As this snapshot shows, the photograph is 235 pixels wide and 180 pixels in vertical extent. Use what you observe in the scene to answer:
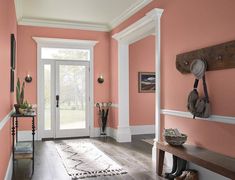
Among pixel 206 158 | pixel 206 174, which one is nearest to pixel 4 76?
pixel 206 158

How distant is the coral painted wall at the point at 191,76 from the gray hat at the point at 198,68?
94 mm

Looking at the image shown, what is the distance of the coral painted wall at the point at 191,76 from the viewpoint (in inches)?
110

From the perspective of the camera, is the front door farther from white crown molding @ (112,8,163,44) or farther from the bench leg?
the bench leg

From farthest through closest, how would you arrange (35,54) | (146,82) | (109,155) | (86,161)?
1. (146,82)
2. (35,54)
3. (109,155)
4. (86,161)

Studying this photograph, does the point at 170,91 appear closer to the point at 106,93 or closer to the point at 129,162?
the point at 129,162

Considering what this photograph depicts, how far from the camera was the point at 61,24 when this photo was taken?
21.2 ft

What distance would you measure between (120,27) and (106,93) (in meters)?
1.81

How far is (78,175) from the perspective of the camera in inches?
142

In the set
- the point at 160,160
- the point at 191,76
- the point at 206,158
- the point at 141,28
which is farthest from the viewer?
the point at 141,28

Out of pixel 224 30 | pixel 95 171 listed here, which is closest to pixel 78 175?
pixel 95 171

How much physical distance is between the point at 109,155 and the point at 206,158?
93.5 inches

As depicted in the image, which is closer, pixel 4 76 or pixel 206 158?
pixel 206 158

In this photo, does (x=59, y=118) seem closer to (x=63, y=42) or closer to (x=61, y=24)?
(x=63, y=42)

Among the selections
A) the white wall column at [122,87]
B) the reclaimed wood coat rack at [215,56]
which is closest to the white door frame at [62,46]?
the white wall column at [122,87]
